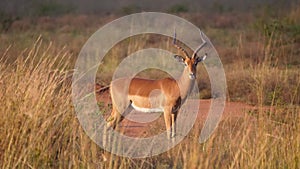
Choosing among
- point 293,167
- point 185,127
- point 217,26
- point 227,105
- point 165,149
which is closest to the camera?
point 293,167

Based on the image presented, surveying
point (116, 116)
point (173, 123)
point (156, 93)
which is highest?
point (156, 93)

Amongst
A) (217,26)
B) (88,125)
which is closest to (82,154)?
(88,125)

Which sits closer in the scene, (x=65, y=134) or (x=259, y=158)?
(x=259, y=158)

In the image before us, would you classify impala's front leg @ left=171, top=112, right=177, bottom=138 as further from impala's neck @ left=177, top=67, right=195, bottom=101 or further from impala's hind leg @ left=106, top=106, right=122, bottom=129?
impala's hind leg @ left=106, top=106, right=122, bottom=129

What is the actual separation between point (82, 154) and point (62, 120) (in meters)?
0.53

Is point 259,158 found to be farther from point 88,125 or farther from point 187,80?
point 187,80

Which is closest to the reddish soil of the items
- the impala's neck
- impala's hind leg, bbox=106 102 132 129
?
impala's hind leg, bbox=106 102 132 129

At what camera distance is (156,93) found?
9211mm

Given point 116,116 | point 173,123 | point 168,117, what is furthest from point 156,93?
point 116,116

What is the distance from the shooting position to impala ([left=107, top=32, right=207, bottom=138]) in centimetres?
906

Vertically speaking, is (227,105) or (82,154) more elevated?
(227,105)

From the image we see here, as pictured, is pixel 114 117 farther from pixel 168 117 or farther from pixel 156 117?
pixel 156 117

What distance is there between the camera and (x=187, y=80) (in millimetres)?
9336

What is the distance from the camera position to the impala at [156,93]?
9.06 m
